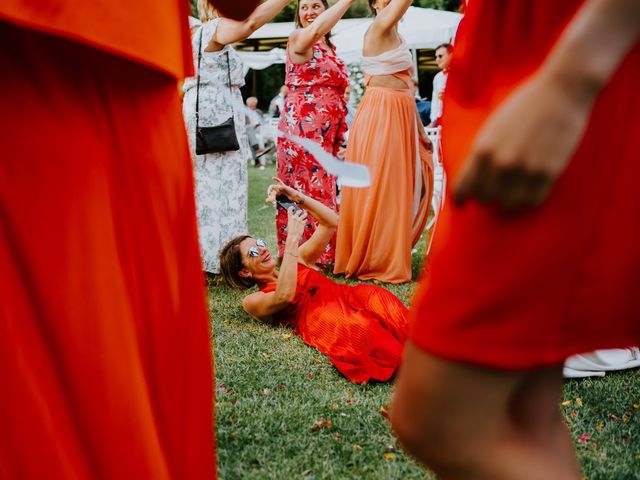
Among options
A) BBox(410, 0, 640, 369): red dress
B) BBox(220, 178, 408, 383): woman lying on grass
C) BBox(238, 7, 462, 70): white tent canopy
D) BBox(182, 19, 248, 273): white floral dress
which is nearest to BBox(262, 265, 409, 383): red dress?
BBox(220, 178, 408, 383): woman lying on grass

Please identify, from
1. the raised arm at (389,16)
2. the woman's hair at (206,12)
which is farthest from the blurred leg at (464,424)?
the raised arm at (389,16)

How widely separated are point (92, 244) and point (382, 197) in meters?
4.14

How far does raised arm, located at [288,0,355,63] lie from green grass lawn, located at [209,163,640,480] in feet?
7.52

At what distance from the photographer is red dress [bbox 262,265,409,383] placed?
2.87 meters

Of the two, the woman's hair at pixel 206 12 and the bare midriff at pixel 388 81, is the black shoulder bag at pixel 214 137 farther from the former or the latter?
the bare midriff at pixel 388 81

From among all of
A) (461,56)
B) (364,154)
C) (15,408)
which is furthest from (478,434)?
(364,154)

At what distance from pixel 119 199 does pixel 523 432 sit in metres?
0.75

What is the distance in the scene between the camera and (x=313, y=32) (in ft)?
15.1

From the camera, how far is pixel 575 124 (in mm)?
711

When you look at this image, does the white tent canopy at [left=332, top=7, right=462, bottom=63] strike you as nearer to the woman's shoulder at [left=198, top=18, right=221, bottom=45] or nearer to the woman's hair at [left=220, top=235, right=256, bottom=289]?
the woman's shoulder at [left=198, top=18, right=221, bottom=45]

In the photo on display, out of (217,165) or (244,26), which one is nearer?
(244,26)

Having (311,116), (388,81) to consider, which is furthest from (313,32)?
(388,81)

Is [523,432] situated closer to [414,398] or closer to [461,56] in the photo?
[414,398]

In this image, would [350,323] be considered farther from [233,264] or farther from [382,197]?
[382,197]
